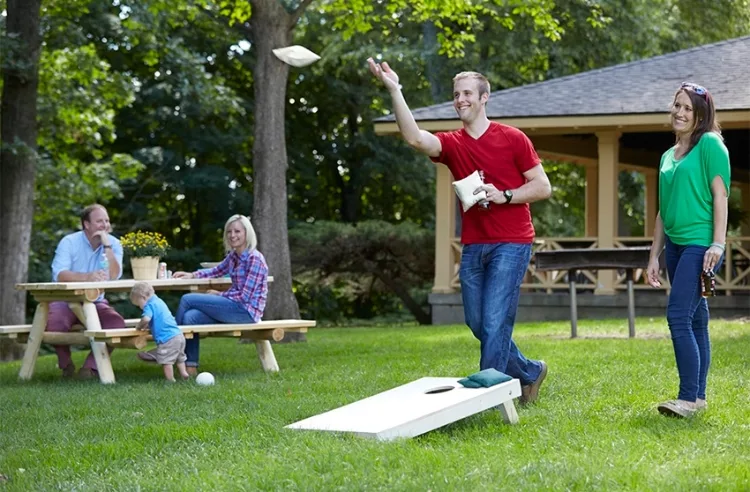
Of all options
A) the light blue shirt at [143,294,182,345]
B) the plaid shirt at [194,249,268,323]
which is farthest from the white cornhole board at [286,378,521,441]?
the plaid shirt at [194,249,268,323]

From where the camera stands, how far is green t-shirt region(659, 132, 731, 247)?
6109 mm

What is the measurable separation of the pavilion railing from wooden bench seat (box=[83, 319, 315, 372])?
27.3ft

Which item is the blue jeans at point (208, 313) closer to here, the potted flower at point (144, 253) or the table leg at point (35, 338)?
the potted flower at point (144, 253)

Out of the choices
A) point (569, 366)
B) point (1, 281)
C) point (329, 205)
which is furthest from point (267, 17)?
point (329, 205)

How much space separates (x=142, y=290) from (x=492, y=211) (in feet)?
12.4

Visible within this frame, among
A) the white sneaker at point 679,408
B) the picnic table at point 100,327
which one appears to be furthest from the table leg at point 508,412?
the picnic table at point 100,327

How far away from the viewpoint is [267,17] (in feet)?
46.1

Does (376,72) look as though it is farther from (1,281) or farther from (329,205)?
(329,205)

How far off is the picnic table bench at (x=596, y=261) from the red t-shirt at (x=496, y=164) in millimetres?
5917

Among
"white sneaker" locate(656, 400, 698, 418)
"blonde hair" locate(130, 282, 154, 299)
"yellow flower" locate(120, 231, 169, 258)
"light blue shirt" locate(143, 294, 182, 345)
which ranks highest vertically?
"yellow flower" locate(120, 231, 169, 258)

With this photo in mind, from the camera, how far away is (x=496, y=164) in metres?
6.34

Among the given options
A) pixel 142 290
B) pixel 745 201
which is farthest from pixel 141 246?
pixel 745 201

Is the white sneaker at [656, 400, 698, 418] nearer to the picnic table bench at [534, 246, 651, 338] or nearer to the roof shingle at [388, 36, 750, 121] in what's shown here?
the picnic table bench at [534, 246, 651, 338]

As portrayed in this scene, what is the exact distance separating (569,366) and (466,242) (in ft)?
9.39
